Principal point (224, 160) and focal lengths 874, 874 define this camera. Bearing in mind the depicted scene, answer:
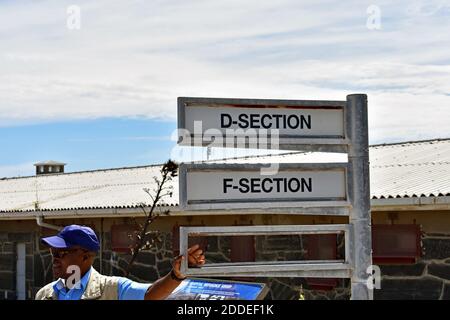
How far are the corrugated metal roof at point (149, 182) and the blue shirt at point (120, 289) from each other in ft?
6.30

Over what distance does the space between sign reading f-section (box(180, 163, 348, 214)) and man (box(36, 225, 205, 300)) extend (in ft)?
1.56

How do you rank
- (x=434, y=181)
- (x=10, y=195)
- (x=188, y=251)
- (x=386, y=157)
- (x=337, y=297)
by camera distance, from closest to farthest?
(x=188, y=251)
(x=434, y=181)
(x=337, y=297)
(x=386, y=157)
(x=10, y=195)

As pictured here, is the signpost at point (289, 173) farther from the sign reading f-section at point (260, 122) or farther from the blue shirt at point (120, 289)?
the blue shirt at point (120, 289)

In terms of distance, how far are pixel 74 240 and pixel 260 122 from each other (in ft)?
3.98

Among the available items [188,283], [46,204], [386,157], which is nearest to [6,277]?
[46,204]

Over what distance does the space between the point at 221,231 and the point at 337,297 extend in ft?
21.8

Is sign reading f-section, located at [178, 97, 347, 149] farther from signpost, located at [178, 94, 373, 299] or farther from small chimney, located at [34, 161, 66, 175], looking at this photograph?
small chimney, located at [34, 161, 66, 175]

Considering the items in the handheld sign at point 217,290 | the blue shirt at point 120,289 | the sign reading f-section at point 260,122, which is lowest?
the handheld sign at point 217,290

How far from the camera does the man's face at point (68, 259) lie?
435cm

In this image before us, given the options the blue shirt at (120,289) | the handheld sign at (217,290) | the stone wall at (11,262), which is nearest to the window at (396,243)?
the handheld sign at (217,290)

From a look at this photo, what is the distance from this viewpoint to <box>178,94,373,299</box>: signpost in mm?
4711

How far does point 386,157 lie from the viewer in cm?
1312

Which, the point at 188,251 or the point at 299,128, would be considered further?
the point at 299,128
